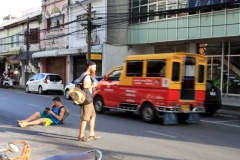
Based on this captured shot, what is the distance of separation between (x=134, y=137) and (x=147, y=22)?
14.8m

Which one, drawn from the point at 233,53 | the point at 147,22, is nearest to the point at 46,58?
the point at 147,22

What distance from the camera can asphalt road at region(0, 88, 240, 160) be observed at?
6.36 m

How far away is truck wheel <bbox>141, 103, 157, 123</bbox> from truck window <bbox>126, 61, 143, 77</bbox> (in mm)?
1125

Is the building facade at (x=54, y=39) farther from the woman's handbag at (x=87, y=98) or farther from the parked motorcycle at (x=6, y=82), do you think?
the woman's handbag at (x=87, y=98)

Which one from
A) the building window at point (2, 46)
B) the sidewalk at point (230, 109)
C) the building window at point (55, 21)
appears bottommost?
the sidewalk at point (230, 109)

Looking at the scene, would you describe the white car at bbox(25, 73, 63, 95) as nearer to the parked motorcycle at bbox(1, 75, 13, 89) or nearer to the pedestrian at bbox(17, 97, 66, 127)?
the parked motorcycle at bbox(1, 75, 13, 89)

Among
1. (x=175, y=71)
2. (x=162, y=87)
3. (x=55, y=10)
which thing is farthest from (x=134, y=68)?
(x=55, y=10)

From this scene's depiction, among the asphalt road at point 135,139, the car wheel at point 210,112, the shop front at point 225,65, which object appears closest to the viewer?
the asphalt road at point 135,139

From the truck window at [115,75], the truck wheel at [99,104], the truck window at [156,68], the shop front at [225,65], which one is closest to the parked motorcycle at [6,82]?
the shop front at [225,65]

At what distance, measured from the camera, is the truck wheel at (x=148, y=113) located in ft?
33.3

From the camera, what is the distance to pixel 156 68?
10.1 meters

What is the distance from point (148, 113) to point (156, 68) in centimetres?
158

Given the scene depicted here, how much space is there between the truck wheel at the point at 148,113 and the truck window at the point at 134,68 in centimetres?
112

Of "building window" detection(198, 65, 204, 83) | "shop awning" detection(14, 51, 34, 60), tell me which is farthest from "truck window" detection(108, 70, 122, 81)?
"shop awning" detection(14, 51, 34, 60)
